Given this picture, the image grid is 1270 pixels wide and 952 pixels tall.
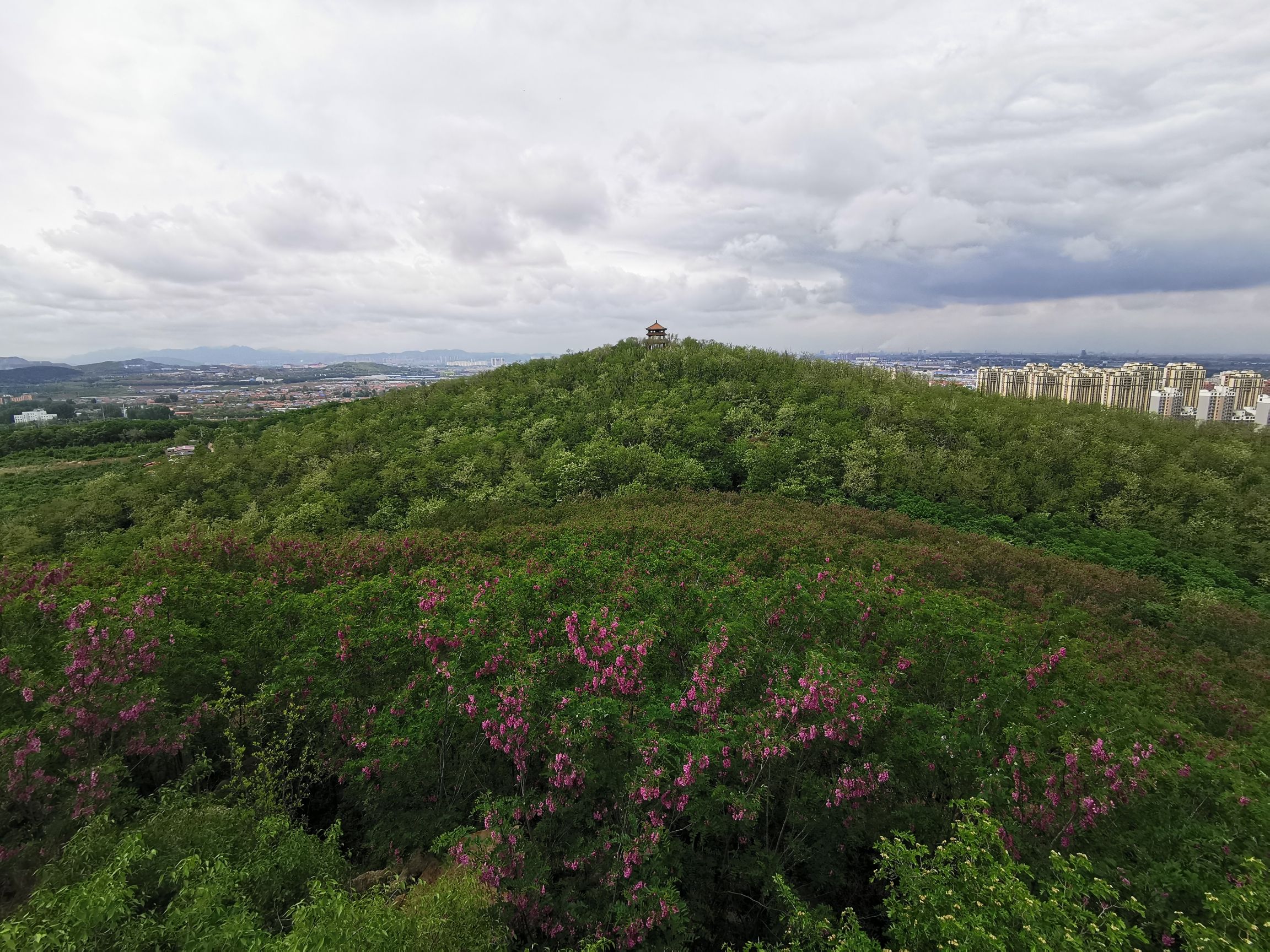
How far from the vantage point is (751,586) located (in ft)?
40.3

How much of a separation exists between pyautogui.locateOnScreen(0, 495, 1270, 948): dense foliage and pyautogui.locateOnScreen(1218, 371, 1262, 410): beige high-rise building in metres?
84.8

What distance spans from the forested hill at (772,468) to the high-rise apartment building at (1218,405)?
159 ft

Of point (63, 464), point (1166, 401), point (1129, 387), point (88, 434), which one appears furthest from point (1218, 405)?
point (88, 434)

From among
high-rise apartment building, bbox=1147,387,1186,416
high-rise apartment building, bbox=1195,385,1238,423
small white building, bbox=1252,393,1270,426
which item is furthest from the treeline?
high-rise apartment building, bbox=1195,385,1238,423

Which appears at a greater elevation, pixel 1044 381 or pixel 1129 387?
pixel 1044 381

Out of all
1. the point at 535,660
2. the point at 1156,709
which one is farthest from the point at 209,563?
the point at 1156,709

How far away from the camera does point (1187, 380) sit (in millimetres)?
78062

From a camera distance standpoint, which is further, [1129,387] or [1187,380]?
[1187,380]

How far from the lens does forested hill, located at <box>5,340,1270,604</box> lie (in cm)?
2536

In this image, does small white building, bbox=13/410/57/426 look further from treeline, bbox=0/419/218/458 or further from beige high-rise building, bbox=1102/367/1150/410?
beige high-rise building, bbox=1102/367/1150/410

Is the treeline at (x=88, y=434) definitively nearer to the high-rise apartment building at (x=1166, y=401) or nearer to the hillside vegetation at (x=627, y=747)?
the hillside vegetation at (x=627, y=747)

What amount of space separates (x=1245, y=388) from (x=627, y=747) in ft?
336

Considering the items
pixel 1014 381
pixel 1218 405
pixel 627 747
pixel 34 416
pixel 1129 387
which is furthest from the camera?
pixel 34 416

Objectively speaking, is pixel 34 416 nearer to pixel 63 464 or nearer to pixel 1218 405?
pixel 63 464
